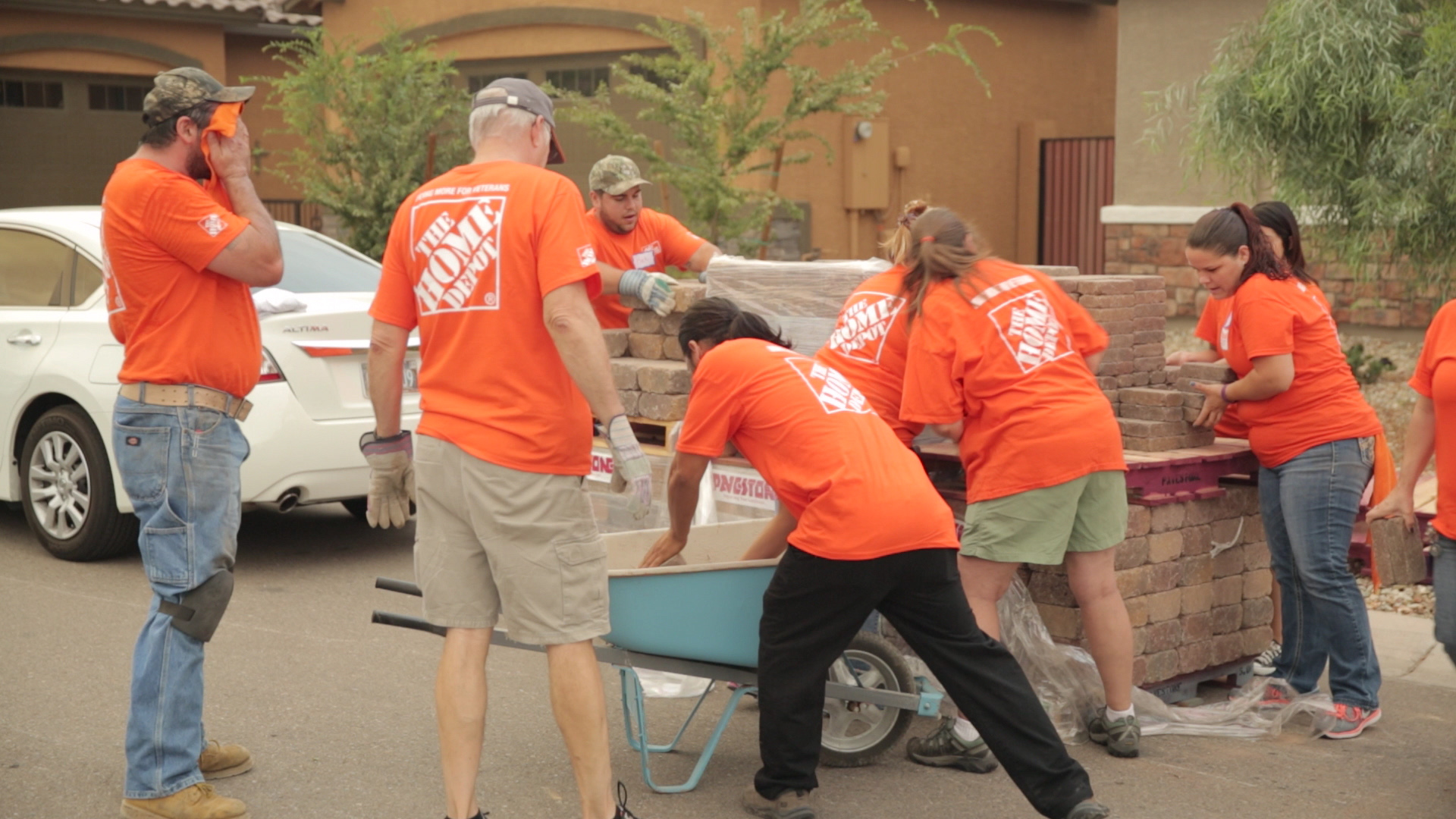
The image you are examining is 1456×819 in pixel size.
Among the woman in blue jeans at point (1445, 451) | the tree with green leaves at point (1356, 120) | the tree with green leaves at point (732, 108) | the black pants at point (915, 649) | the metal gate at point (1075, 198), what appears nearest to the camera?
the black pants at point (915, 649)

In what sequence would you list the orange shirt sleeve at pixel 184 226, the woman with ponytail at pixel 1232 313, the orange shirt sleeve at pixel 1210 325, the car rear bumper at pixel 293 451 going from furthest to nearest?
the car rear bumper at pixel 293 451 → the orange shirt sleeve at pixel 1210 325 → the woman with ponytail at pixel 1232 313 → the orange shirt sleeve at pixel 184 226

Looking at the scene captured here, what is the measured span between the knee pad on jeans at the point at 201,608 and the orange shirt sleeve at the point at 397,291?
3.03ft

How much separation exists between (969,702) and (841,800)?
593 mm

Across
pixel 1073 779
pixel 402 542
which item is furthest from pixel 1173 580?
pixel 402 542

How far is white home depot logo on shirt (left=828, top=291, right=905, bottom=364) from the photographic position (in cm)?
464

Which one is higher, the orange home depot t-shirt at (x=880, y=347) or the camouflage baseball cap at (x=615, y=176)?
the camouflage baseball cap at (x=615, y=176)

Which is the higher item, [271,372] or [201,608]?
[271,372]

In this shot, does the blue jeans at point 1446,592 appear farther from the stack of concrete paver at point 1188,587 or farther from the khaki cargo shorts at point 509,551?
the khaki cargo shorts at point 509,551

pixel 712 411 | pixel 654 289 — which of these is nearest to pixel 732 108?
pixel 654 289

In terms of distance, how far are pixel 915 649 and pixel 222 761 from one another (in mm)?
2074

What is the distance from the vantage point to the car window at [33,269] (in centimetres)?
717

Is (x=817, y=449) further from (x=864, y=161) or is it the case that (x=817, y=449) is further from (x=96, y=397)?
(x=864, y=161)

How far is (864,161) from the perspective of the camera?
1467 centimetres

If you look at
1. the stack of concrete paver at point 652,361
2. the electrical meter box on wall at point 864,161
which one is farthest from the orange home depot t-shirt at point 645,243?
the electrical meter box on wall at point 864,161
